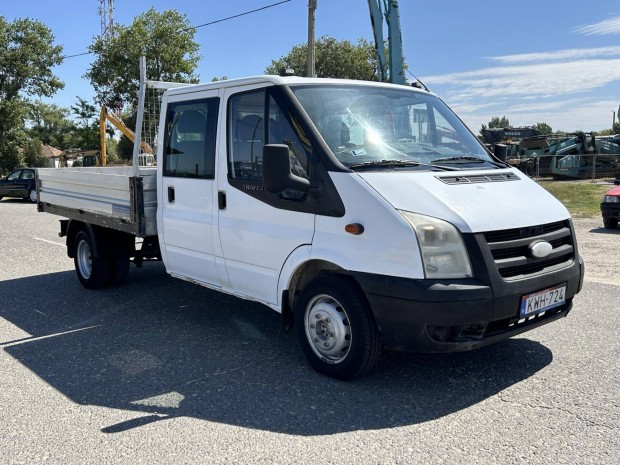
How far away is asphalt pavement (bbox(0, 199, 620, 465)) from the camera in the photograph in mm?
3346

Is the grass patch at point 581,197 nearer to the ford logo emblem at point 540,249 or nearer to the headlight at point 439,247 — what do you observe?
the ford logo emblem at point 540,249

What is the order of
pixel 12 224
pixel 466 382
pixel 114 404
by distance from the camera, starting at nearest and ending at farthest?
pixel 114 404, pixel 466 382, pixel 12 224

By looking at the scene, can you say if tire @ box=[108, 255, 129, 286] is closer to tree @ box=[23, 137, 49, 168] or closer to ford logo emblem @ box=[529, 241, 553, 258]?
ford logo emblem @ box=[529, 241, 553, 258]

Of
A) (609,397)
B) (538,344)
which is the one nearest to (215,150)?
(538,344)

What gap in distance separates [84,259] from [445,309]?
213 inches

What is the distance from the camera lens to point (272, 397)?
159 inches

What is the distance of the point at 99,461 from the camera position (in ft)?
10.7

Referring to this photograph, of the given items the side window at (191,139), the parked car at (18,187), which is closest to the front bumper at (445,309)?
the side window at (191,139)

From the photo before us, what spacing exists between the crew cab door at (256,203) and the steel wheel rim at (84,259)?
3.10m

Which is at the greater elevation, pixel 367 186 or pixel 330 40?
pixel 330 40

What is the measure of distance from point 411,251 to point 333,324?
863 millimetres

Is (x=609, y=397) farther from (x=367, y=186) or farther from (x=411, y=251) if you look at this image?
(x=367, y=186)

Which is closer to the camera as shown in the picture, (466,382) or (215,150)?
(466,382)

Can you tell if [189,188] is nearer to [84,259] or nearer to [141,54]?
[84,259]
